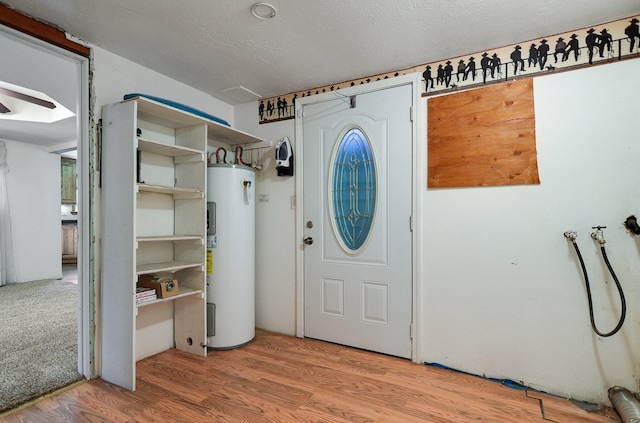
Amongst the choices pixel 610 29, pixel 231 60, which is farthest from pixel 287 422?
pixel 610 29

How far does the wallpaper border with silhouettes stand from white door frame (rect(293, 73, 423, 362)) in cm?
7

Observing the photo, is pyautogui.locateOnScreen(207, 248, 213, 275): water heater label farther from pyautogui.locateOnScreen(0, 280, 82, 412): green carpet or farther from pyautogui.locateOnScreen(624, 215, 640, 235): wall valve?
pyautogui.locateOnScreen(624, 215, 640, 235): wall valve

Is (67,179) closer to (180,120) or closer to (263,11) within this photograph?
(180,120)

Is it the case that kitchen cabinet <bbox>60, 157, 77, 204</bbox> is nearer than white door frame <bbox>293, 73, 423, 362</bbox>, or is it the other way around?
white door frame <bbox>293, 73, 423, 362</bbox>

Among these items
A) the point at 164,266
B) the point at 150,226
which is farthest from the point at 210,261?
the point at 150,226

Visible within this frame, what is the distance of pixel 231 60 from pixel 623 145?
2.68 meters

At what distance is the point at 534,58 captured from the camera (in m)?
2.21

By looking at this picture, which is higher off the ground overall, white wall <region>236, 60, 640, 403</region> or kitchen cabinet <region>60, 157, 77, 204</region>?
kitchen cabinet <region>60, 157, 77, 204</region>

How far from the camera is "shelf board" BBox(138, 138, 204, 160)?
234 centimetres

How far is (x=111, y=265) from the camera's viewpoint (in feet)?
7.32

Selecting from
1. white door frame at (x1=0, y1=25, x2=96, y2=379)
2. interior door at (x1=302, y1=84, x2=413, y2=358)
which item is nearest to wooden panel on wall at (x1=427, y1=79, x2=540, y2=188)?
interior door at (x1=302, y1=84, x2=413, y2=358)

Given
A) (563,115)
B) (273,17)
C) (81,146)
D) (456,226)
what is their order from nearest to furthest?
1. (273,17)
2. (563,115)
3. (81,146)
4. (456,226)

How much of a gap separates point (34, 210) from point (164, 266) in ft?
16.0

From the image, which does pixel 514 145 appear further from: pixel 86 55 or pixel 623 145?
pixel 86 55
